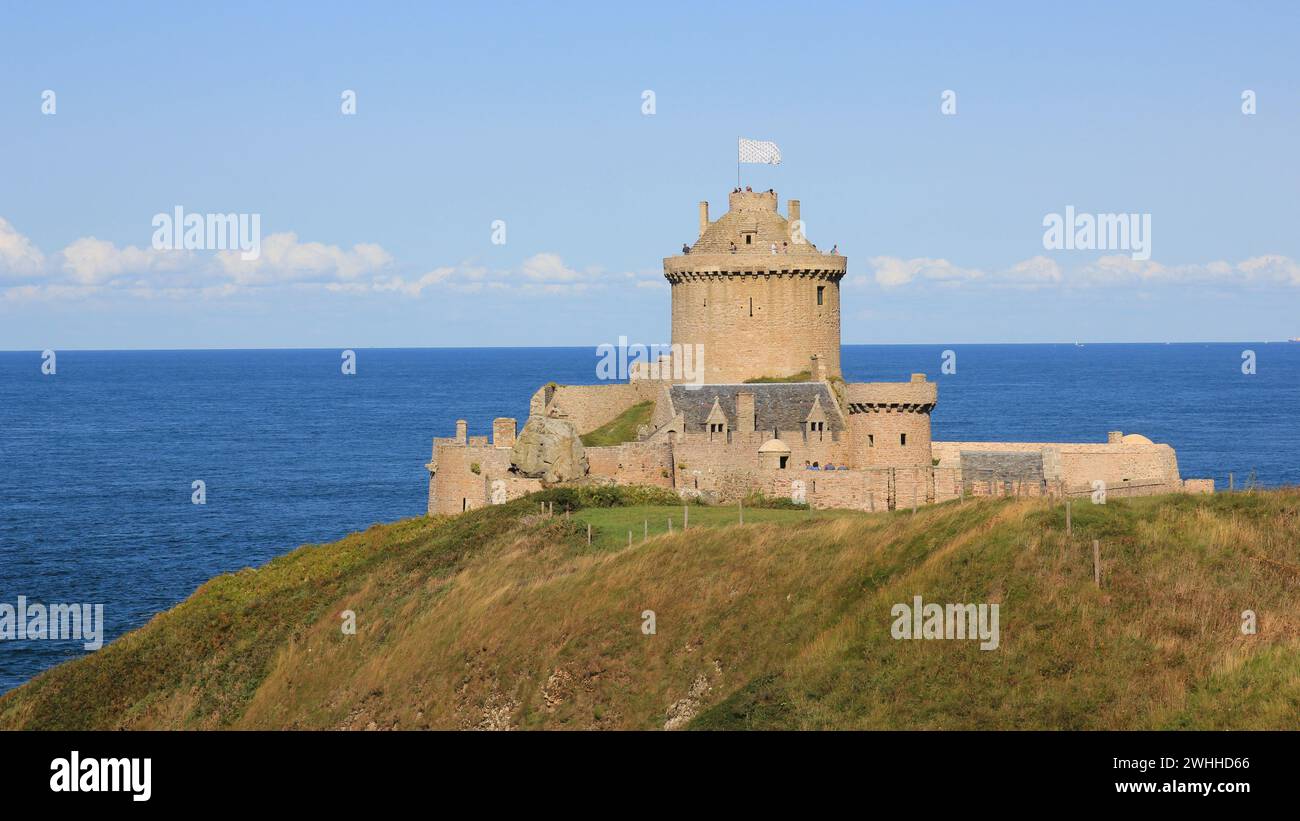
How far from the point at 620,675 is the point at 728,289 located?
30228 millimetres

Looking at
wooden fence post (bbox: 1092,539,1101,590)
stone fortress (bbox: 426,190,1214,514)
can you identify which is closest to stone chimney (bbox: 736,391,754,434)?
stone fortress (bbox: 426,190,1214,514)

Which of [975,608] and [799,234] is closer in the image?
[975,608]

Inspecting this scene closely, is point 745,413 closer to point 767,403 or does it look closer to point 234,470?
point 767,403

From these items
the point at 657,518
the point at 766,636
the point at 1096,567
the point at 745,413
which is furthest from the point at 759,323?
the point at 1096,567

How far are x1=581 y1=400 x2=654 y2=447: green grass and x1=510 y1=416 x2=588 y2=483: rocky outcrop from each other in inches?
153

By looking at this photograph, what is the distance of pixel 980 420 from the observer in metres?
146

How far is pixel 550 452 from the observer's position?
174ft

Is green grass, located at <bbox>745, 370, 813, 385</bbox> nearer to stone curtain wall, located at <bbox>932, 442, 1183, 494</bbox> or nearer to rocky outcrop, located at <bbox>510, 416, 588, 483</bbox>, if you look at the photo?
stone curtain wall, located at <bbox>932, 442, 1183, 494</bbox>

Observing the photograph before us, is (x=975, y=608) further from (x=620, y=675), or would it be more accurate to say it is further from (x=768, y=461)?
(x=768, y=461)

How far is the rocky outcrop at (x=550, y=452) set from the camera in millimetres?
52781

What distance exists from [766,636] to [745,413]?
72.4 ft

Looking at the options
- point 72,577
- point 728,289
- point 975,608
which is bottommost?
point 72,577
